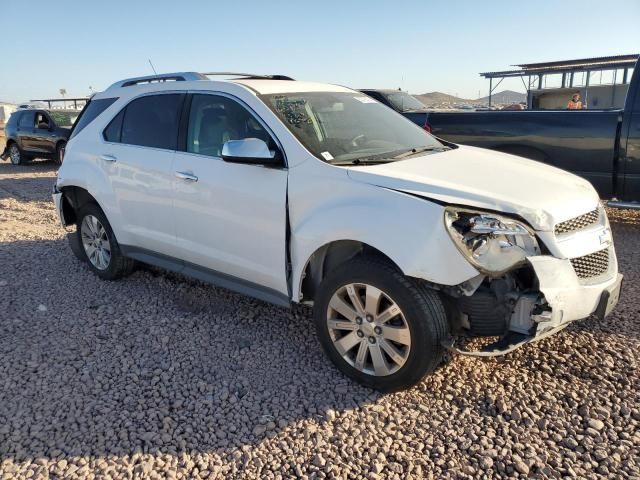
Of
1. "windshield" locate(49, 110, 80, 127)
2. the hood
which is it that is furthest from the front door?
"windshield" locate(49, 110, 80, 127)

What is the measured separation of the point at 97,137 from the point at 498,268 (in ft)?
12.9

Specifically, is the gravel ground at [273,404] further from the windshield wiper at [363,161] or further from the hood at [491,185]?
the windshield wiper at [363,161]

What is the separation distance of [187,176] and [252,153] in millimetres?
830

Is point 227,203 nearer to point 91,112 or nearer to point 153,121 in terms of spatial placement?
point 153,121

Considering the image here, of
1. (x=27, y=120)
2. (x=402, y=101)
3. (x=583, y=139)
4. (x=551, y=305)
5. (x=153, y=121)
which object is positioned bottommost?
(x=551, y=305)

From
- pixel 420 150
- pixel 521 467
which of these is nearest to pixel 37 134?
pixel 420 150

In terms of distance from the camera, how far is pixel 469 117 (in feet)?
24.2

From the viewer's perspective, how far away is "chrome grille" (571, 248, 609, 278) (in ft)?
10.2

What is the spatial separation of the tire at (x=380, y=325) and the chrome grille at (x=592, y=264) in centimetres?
79

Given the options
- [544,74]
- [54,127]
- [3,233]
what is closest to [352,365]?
[3,233]

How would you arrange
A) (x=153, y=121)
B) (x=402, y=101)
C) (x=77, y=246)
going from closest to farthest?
(x=153, y=121) → (x=77, y=246) → (x=402, y=101)

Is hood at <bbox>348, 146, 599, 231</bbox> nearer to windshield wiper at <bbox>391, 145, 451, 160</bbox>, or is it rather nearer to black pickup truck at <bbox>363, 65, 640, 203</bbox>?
windshield wiper at <bbox>391, 145, 451, 160</bbox>

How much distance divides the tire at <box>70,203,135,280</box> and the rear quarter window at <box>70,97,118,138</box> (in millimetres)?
769

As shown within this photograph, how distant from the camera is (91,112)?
542cm
